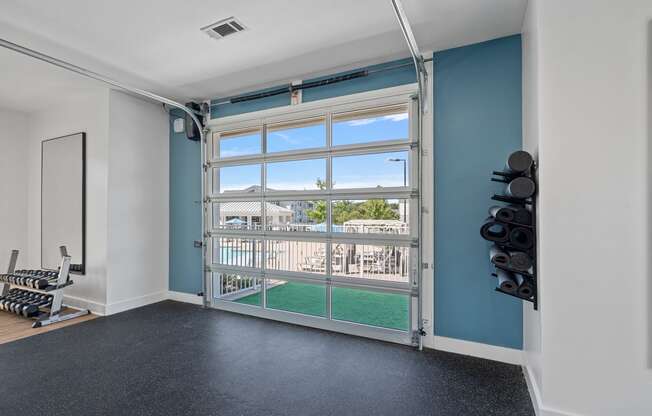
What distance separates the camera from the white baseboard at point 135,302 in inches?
159

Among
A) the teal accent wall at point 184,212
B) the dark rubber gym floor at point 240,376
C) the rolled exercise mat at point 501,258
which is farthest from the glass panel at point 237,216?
the rolled exercise mat at point 501,258

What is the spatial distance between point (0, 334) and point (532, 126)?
17.9 feet

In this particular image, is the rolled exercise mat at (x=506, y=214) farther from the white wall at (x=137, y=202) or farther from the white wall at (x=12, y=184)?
the white wall at (x=12, y=184)

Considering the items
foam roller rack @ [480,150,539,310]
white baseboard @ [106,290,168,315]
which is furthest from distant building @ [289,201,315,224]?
white baseboard @ [106,290,168,315]

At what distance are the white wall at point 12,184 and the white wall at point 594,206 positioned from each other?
6.78m

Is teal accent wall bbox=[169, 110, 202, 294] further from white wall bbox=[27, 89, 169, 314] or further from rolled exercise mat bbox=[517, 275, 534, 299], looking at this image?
rolled exercise mat bbox=[517, 275, 534, 299]

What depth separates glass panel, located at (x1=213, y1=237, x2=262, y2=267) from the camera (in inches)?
163

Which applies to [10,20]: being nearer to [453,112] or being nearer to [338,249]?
[338,249]

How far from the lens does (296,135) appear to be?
3906 millimetres

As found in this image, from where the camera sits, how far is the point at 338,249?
11.8ft

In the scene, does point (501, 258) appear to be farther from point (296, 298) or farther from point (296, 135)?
point (296, 298)

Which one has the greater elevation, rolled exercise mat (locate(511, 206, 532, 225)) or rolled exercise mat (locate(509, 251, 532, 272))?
rolled exercise mat (locate(511, 206, 532, 225))

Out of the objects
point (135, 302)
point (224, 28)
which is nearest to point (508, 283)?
point (224, 28)

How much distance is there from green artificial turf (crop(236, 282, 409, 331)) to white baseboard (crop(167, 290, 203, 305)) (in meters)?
0.60
